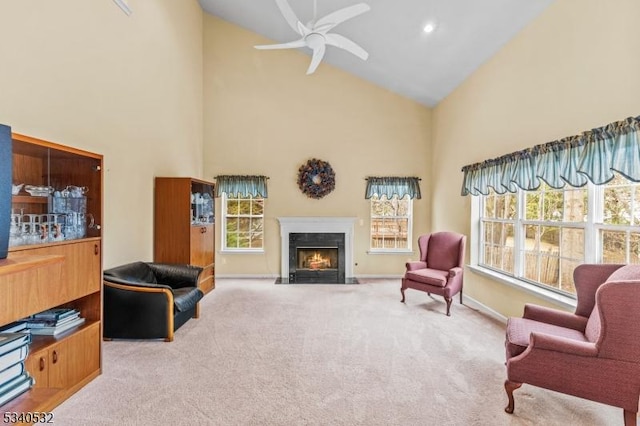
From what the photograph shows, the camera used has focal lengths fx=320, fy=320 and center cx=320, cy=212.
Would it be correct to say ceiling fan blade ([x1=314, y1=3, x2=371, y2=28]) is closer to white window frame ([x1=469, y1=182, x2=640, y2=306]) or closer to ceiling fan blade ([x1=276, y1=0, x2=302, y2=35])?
ceiling fan blade ([x1=276, y1=0, x2=302, y2=35])

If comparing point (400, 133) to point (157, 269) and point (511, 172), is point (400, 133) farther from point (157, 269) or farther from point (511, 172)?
point (157, 269)

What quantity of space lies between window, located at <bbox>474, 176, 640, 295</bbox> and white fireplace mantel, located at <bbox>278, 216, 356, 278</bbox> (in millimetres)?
2408

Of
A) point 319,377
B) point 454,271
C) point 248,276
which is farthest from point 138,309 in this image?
point 454,271

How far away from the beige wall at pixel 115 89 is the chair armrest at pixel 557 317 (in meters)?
4.34

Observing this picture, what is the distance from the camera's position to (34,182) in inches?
97.5

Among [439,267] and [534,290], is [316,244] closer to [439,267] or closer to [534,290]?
[439,267]

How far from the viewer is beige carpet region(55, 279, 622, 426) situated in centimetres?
221

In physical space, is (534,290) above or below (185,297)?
above

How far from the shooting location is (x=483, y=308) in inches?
177

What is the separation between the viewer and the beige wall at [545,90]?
99.3 inches

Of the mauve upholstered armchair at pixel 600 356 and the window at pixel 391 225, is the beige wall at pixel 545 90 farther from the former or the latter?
the mauve upholstered armchair at pixel 600 356

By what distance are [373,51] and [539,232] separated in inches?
142

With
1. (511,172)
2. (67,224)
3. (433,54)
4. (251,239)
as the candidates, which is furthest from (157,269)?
(433,54)

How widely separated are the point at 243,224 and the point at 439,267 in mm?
3816
